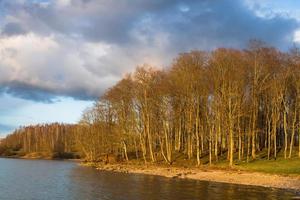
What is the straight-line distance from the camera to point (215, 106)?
82.6 m

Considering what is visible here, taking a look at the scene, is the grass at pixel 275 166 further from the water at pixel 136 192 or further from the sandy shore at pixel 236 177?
the water at pixel 136 192

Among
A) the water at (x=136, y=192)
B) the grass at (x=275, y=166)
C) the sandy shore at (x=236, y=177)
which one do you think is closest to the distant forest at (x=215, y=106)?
the grass at (x=275, y=166)

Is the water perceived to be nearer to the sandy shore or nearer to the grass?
the sandy shore

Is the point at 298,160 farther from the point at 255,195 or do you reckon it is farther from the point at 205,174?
the point at 255,195

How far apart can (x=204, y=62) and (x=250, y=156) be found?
19.2m

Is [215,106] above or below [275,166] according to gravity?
above

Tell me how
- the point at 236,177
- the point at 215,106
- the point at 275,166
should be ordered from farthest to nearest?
the point at 215,106 → the point at 275,166 → the point at 236,177

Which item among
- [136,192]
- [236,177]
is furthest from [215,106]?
[136,192]

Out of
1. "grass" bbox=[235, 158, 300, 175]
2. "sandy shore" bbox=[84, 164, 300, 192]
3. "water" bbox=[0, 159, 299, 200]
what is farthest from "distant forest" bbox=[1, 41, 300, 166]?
"water" bbox=[0, 159, 299, 200]

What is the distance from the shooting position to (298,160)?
7362cm

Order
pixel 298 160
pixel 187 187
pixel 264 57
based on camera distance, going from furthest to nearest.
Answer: pixel 264 57, pixel 298 160, pixel 187 187

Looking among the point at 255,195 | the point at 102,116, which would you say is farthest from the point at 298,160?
the point at 102,116

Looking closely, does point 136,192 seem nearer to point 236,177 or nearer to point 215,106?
point 236,177

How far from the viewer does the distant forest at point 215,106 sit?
7850cm
